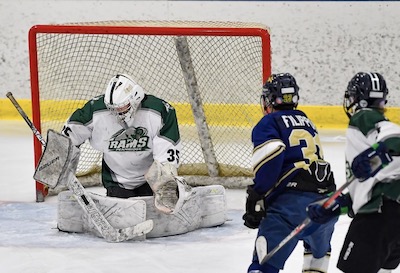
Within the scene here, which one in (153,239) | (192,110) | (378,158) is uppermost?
(378,158)

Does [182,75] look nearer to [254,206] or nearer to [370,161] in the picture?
[254,206]

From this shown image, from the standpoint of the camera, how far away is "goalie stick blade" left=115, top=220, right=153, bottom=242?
4.41m

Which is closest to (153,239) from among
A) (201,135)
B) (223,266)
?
(223,266)

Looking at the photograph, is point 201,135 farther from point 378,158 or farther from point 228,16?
point 378,158

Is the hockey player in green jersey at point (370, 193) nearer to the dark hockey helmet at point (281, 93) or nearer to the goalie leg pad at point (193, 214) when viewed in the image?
the dark hockey helmet at point (281, 93)

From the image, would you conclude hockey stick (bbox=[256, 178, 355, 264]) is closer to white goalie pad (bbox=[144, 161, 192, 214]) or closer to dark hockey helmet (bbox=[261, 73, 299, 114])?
dark hockey helmet (bbox=[261, 73, 299, 114])

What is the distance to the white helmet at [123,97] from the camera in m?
4.39

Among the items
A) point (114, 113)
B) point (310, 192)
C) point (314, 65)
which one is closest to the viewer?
point (310, 192)

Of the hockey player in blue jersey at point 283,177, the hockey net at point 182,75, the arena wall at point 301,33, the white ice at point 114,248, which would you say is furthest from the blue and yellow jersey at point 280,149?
the arena wall at point 301,33

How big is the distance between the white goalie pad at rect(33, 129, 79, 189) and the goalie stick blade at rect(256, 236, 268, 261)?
1.22 metres

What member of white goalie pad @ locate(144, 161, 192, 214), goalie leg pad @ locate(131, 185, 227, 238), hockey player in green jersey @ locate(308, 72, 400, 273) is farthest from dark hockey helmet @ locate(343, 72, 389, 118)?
goalie leg pad @ locate(131, 185, 227, 238)

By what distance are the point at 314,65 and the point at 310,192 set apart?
3.53 meters

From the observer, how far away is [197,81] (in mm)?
5414

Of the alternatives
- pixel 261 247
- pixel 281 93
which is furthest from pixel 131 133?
pixel 261 247
